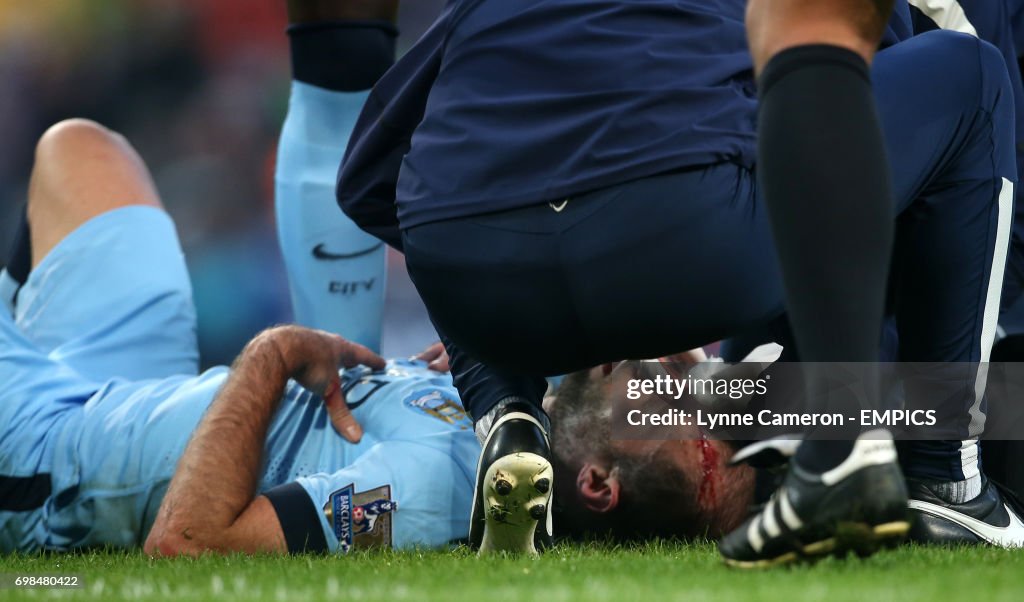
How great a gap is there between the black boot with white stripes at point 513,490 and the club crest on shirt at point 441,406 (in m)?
0.35

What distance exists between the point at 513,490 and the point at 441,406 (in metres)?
0.55

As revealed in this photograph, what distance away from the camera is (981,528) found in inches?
72.4

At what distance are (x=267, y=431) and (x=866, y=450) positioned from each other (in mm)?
1302

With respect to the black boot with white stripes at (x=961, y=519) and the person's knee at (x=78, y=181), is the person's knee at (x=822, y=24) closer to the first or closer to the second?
the black boot with white stripes at (x=961, y=519)

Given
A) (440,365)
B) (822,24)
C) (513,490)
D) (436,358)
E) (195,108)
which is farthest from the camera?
(195,108)

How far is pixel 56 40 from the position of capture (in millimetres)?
4312

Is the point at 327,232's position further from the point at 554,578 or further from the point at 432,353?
the point at 554,578

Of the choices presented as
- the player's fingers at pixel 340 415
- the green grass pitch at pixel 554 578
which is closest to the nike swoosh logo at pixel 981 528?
the green grass pitch at pixel 554 578

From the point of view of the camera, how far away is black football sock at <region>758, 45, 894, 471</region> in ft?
3.94

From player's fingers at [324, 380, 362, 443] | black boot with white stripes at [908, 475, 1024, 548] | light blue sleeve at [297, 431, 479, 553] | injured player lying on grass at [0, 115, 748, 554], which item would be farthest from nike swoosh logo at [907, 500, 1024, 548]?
player's fingers at [324, 380, 362, 443]

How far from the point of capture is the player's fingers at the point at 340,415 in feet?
7.41

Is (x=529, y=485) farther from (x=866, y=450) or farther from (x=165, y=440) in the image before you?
(x=165, y=440)

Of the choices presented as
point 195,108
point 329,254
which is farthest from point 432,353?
point 195,108

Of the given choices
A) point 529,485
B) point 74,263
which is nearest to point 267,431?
point 529,485
